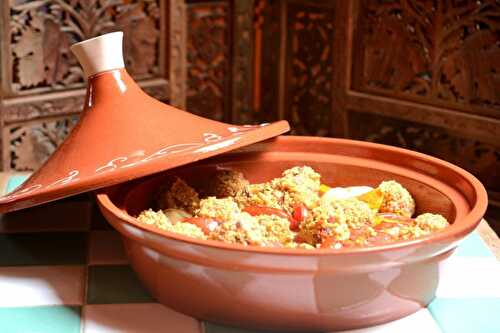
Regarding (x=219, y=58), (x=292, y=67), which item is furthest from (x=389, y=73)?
(x=219, y=58)

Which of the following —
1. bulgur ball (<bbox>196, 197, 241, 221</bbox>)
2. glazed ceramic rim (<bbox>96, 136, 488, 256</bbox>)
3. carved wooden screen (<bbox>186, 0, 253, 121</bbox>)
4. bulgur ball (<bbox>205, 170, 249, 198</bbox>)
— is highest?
glazed ceramic rim (<bbox>96, 136, 488, 256</bbox>)

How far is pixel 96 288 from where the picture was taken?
931 mm

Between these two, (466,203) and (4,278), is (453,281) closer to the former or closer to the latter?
(466,203)

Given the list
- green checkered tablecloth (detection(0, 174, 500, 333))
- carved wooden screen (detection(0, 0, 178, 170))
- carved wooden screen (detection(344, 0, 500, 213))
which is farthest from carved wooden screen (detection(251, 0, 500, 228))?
green checkered tablecloth (detection(0, 174, 500, 333))

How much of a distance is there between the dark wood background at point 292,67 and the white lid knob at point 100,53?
1098 mm

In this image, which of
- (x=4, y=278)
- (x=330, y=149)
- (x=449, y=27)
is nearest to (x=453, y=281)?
(x=330, y=149)

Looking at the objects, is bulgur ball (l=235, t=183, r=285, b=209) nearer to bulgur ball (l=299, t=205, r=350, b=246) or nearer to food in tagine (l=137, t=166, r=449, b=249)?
food in tagine (l=137, t=166, r=449, b=249)

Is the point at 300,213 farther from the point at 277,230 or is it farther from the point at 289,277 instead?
the point at 289,277

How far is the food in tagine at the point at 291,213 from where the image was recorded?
874 mm

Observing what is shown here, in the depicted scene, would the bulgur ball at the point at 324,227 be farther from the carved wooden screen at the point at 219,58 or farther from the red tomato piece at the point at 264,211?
the carved wooden screen at the point at 219,58

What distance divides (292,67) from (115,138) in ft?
5.18

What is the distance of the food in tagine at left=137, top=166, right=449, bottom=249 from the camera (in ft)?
2.87

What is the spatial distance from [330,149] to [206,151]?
227 millimetres

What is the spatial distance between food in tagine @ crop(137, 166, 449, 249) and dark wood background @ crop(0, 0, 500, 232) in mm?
1071
